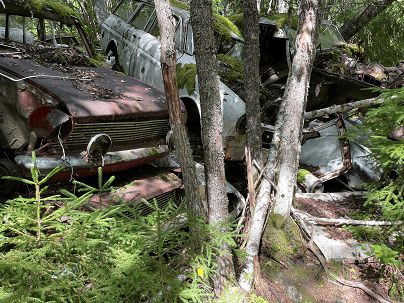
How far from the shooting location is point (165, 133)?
3.67 metres

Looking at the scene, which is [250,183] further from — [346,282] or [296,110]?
[346,282]

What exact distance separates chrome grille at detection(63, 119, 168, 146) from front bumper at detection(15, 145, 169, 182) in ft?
0.50

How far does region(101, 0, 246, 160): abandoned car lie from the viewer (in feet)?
13.7

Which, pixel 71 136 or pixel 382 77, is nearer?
pixel 71 136

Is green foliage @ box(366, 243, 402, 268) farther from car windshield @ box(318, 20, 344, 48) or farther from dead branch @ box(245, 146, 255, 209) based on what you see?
car windshield @ box(318, 20, 344, 48)

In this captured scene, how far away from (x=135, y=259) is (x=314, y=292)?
6.89ft

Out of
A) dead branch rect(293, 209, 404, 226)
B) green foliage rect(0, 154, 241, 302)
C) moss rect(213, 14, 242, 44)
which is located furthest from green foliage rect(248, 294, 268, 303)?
moss rect(213, 14, 242, 44)

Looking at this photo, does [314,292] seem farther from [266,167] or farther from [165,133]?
[165,133]

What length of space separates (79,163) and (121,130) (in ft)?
1.90

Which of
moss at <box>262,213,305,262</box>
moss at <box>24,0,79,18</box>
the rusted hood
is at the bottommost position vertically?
moss at <box>262,213,305,262</box>

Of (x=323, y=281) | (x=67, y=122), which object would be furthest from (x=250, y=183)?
(x=67, y=122)

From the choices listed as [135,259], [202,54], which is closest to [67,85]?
[202,54]

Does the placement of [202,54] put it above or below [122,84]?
above

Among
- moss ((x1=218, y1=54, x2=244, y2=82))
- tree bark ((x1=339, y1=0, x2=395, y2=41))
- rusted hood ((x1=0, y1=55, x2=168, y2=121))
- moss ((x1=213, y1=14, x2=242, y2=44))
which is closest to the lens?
rusted hood ((x1=0, y1=55, x2=168, y2=121))
